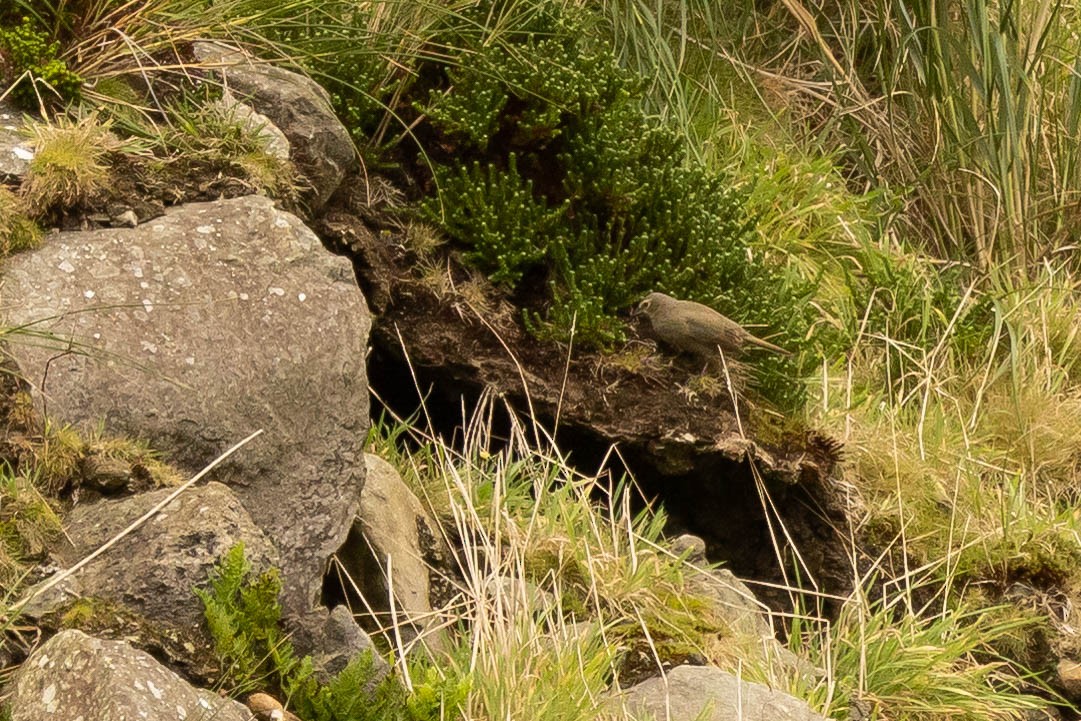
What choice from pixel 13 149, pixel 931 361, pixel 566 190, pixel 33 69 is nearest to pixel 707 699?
pixel 566 190

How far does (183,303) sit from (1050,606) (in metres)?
3.39

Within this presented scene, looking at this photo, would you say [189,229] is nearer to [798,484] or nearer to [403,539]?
[403,539]

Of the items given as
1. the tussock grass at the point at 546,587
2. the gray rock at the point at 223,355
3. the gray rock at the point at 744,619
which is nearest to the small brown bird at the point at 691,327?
the tussock grass at the point at 546,587

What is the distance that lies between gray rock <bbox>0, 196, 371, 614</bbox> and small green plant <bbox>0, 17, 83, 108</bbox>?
52 centimetres

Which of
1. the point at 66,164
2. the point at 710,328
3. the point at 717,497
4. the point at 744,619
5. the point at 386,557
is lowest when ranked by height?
the point at 717,497

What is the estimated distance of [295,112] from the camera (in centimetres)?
474

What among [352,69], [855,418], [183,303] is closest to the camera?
[183,303]

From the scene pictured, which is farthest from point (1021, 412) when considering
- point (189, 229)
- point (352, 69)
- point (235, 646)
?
point (235, 646)

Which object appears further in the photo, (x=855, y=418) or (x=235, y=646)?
Answer: (x=855, y=418)

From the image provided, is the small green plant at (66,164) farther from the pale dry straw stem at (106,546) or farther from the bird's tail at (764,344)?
the bird's tail at (764,344)

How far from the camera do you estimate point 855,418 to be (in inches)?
233

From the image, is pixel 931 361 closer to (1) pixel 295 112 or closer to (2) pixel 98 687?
(1) pixel 295 112

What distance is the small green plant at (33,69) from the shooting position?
166 inches

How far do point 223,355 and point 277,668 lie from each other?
→ 0.89 metres
